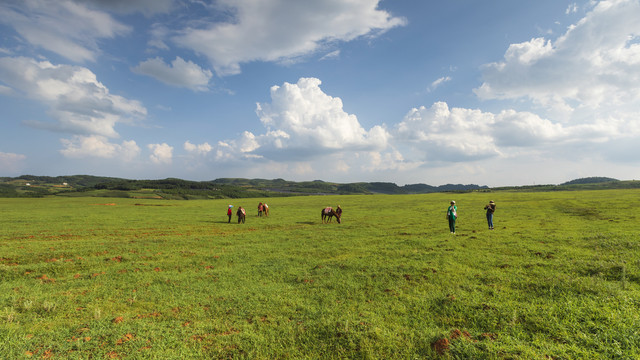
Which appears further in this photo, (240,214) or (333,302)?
(240,214)

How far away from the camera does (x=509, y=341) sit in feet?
19.9

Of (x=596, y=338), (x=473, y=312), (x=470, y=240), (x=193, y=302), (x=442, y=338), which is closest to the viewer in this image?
(x=596, y=338)

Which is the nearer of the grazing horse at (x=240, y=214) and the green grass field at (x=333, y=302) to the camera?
the green grass field at (x=333, y=302)

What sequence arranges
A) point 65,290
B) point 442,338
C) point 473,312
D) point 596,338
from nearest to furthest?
point 596,338, point 442,338, point 473,312, point 65,290

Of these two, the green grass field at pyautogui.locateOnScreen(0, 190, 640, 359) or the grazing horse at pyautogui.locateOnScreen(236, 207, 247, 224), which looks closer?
the green grass field at pyautogui.locateOnScreen(0, 190, 640, 359)

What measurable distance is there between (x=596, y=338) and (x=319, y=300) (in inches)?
280

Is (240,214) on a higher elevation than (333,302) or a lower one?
higher

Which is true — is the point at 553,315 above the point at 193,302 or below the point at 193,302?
above

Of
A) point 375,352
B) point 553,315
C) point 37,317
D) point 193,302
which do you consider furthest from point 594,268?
point 37,317

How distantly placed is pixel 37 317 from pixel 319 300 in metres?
8.60

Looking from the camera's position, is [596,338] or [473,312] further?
[473,312]

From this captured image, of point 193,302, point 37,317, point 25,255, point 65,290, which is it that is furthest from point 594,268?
point 25,255

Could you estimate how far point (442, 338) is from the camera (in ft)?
20.8

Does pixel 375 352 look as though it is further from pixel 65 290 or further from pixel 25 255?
pixel 25 255
